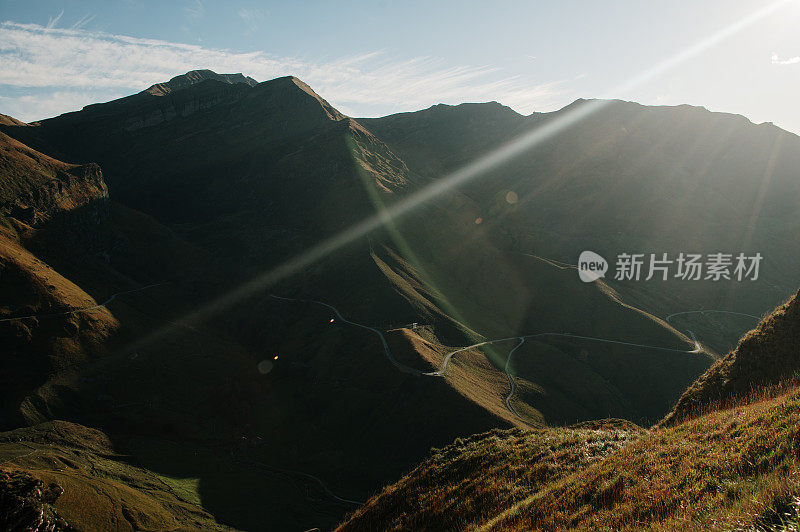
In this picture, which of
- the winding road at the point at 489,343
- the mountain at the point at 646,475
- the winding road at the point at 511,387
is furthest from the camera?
the winding road at the point at 489,343

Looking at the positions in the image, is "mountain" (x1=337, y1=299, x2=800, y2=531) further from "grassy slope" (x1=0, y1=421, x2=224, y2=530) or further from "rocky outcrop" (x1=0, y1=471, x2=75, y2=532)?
"grassy slope" (x1=0, y1=421, x2=224, y2=530)

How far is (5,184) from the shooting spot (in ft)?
338

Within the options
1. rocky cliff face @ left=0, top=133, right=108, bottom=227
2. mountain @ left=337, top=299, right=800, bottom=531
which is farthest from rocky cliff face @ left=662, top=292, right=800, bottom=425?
rocky cliff face @ left=0, top=133, right=108, bottom=227

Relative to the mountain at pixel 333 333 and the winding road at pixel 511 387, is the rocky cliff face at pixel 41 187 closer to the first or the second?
the mountain at pixel 333 333

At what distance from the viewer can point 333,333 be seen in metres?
94.7

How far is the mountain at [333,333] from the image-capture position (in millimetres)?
53250

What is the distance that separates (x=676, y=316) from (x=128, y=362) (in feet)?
454

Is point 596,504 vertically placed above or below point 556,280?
above

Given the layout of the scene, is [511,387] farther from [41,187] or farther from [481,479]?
[41,187]

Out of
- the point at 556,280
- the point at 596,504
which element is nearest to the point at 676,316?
the point at 556,280

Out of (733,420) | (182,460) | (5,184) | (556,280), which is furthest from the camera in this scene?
(556,280)

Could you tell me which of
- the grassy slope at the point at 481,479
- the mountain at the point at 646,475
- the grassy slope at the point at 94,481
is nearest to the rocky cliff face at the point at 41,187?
the grassy slope at the point at 94,481

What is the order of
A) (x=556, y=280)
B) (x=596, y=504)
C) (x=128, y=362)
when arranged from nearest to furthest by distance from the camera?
(x=596, y=504)
(x=128, y=362)
(x=556, y=280)

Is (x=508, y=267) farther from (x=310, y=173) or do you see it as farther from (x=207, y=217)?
(x=207, y=217)
